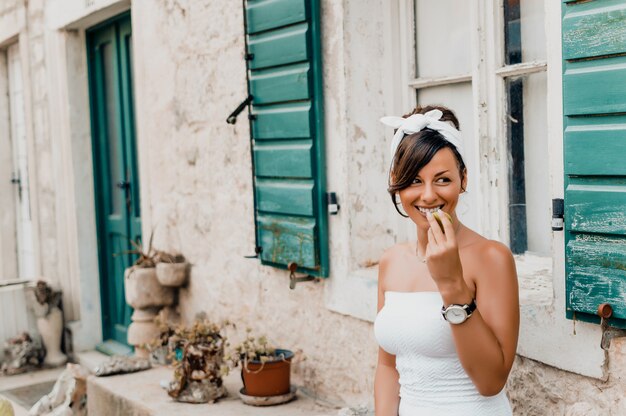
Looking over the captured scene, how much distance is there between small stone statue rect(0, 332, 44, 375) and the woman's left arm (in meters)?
5.43

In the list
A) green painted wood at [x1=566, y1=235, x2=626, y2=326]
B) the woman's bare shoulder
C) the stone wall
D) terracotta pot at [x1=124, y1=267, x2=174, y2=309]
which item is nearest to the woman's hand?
the woman's bare shoulder

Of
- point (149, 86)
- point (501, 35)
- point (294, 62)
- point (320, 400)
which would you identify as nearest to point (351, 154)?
point (294, 62)

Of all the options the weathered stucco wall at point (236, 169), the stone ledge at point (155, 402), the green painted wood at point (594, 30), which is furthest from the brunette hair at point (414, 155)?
the stone ledge at point (155, 402)

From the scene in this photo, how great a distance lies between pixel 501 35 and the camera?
10.9ft

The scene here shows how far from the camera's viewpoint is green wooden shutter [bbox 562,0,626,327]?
2.54 m

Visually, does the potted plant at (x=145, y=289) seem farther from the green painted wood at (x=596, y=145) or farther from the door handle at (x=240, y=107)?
the green painted wood at (x=596, y=145)

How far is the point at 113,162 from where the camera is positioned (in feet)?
22.4

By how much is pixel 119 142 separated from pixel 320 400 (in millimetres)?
3088

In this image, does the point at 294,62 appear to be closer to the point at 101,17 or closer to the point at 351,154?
the point at 351,154

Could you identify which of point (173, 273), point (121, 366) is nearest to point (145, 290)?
point (173, 273)

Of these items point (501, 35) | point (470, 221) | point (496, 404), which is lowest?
point (496, 404)

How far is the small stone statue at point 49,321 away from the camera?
22.7 feet

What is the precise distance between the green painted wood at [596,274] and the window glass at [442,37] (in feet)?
3.68

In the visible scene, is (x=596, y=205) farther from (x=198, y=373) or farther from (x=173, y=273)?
(x=173, y=273)
